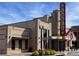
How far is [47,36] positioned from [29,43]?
9.81 feet

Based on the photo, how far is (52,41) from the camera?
121 ft

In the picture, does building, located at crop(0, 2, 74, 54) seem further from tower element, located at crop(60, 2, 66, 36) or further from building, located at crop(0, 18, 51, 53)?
tower element, located at crop(60, 2, 66, 36)

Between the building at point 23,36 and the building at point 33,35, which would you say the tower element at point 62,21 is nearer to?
the building at point 33,35

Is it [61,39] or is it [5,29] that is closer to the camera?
[5,29]

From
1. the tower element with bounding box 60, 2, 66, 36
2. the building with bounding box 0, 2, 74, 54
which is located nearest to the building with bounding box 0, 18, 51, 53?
the building with bounding box 0, 2, 74, 54

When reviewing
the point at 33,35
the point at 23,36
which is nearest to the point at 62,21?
the point at 33,35

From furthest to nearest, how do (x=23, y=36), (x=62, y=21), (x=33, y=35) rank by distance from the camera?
(x=62, y=21) → (x=33, y=35) → (x=23, y=36)

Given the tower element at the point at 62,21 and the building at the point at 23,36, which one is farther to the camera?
the tower element at the point at 62,21

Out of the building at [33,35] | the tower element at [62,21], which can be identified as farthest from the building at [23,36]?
the tower element at [62,21]

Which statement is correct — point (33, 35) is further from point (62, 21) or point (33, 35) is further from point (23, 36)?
point (62, 21)

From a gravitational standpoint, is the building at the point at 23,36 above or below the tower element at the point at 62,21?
below

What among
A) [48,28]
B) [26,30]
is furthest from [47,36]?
[26,30]

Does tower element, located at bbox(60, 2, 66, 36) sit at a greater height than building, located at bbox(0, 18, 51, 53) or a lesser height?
greater

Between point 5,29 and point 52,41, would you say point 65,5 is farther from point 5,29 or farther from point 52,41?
point 5,29
